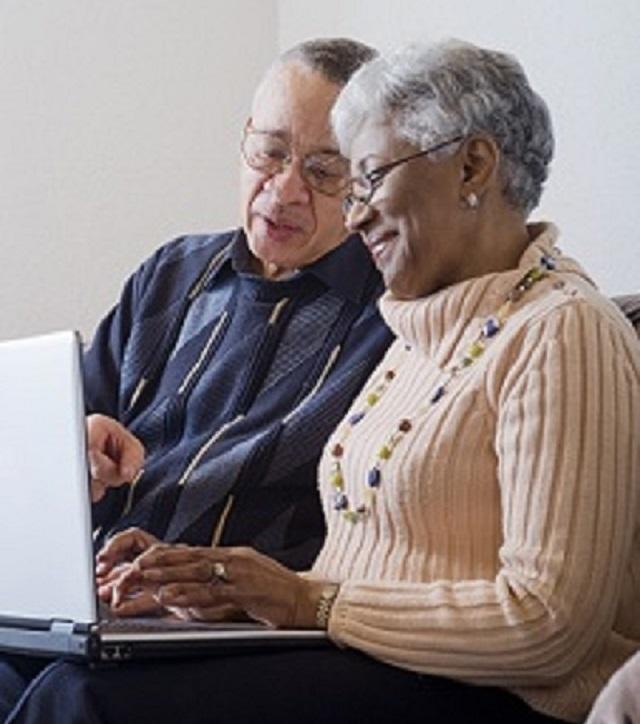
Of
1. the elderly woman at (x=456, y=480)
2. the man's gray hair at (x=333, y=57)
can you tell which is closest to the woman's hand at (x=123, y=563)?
the elderly woman at (x=456, y=480)

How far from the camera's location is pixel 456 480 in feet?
5.15

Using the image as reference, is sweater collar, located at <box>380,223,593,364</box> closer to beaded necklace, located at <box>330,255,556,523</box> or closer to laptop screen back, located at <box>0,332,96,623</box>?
beaded necklace, located at <box>330,255,556,523</box>

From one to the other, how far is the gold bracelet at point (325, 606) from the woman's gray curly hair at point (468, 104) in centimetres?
44

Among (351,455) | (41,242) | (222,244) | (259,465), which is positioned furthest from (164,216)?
(351,455)

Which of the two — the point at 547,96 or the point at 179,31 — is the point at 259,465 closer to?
the point at 547,96

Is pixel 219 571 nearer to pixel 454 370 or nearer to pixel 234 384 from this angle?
pixel 454 370

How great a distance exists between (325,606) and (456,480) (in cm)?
17

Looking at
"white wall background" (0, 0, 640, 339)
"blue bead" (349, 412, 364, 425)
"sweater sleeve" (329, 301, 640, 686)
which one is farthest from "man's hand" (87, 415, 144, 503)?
"white wall background" (0, 0, 640, 339)

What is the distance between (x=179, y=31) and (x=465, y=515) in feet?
5.25

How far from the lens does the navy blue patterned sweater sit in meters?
1.97

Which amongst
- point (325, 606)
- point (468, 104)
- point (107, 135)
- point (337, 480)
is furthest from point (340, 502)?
point (107, 135)

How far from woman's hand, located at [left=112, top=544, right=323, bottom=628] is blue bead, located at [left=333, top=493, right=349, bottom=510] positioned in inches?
6.7

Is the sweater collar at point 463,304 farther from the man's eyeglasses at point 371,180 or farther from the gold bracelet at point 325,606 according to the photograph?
the gold bracelet at point 325,606

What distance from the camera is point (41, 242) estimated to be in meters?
2.85
